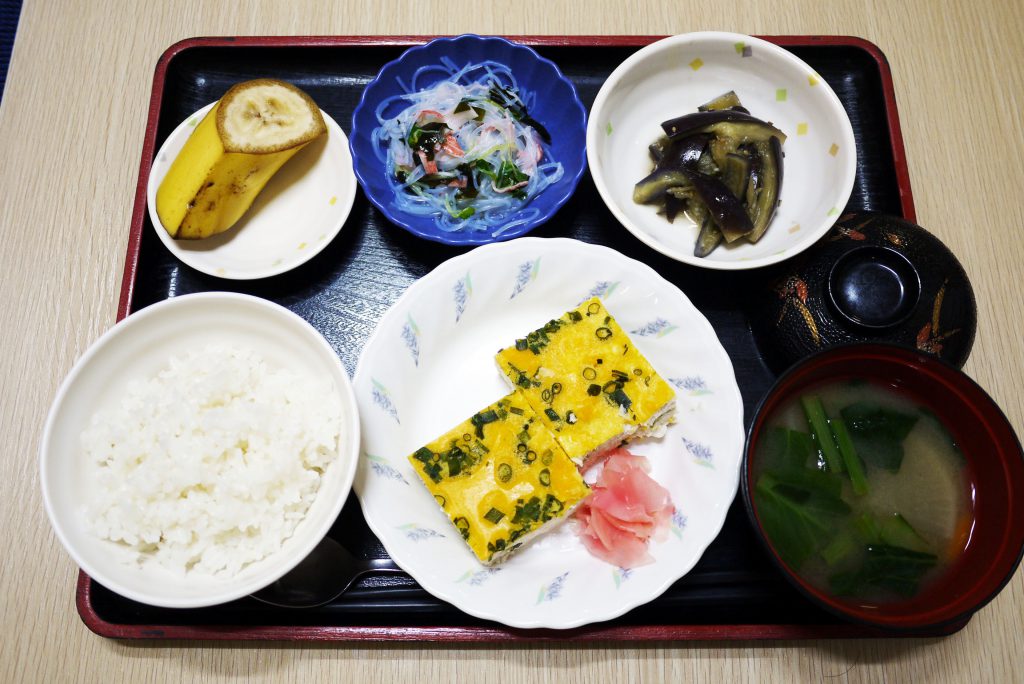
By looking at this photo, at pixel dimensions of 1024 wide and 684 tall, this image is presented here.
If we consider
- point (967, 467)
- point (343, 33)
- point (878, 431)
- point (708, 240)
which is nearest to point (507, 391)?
point (708, 240)

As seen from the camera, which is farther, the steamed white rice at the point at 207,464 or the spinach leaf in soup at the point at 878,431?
the spinach leaf in soup at the point at 878,431

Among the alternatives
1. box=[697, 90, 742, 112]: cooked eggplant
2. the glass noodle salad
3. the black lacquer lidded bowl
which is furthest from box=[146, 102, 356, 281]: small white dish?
the black lacquer lidded bowl

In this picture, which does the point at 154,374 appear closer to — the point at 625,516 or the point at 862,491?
the point at 625,516

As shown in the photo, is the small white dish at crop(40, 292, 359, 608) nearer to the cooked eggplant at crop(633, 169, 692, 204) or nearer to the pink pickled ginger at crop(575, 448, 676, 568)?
the pink pickled ginger at crop(575, 448, 676, 568)

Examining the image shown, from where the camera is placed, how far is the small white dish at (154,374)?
5.45ft

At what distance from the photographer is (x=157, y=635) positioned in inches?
74.9

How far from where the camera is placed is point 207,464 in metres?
1.77


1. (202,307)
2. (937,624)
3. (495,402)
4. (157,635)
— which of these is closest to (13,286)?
(202,307)

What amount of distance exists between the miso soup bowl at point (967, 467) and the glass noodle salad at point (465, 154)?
102 centimetres

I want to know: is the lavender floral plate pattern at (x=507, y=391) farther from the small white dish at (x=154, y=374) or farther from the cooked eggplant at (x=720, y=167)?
the cooked eggplant at (x=720, y=167)

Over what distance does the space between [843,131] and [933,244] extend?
474mm

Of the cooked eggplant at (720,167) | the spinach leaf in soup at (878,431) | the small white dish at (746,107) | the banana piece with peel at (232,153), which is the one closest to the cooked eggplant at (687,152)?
the cooked eggplant at (720,167)

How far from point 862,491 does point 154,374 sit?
2.04 m

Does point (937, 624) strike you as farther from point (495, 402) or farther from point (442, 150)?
point (442, 150)
